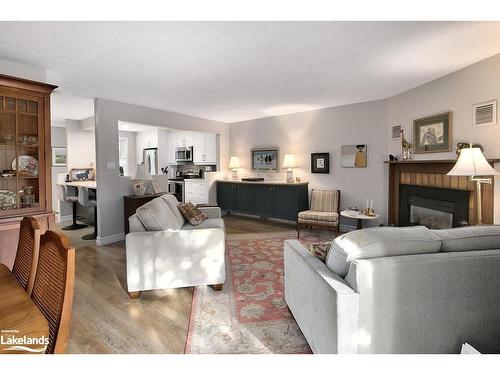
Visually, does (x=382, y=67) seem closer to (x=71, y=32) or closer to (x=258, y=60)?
(x=258, y=60)

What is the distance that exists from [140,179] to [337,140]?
3522mm

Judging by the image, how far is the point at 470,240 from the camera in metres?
1.54

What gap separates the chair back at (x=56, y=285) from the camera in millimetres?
950

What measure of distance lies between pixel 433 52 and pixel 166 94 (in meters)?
3.33

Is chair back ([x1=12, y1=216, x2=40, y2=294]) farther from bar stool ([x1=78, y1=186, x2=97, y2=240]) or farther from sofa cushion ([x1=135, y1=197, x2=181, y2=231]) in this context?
bar stool ([x1=78, y1=186, x2=97, y2=240])

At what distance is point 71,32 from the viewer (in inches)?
89.7

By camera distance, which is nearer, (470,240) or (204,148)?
A: (470,240)

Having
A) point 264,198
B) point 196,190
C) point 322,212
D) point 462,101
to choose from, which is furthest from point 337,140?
point 196,190

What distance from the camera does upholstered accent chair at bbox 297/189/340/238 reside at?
4.60 meters

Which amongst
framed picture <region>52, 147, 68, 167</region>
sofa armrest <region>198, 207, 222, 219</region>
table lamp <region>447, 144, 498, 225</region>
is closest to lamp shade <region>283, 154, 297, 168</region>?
sofa armrest <region>198, 207, 222, 219</region>

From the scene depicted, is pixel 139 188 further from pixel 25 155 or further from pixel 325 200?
pixel 325 200
